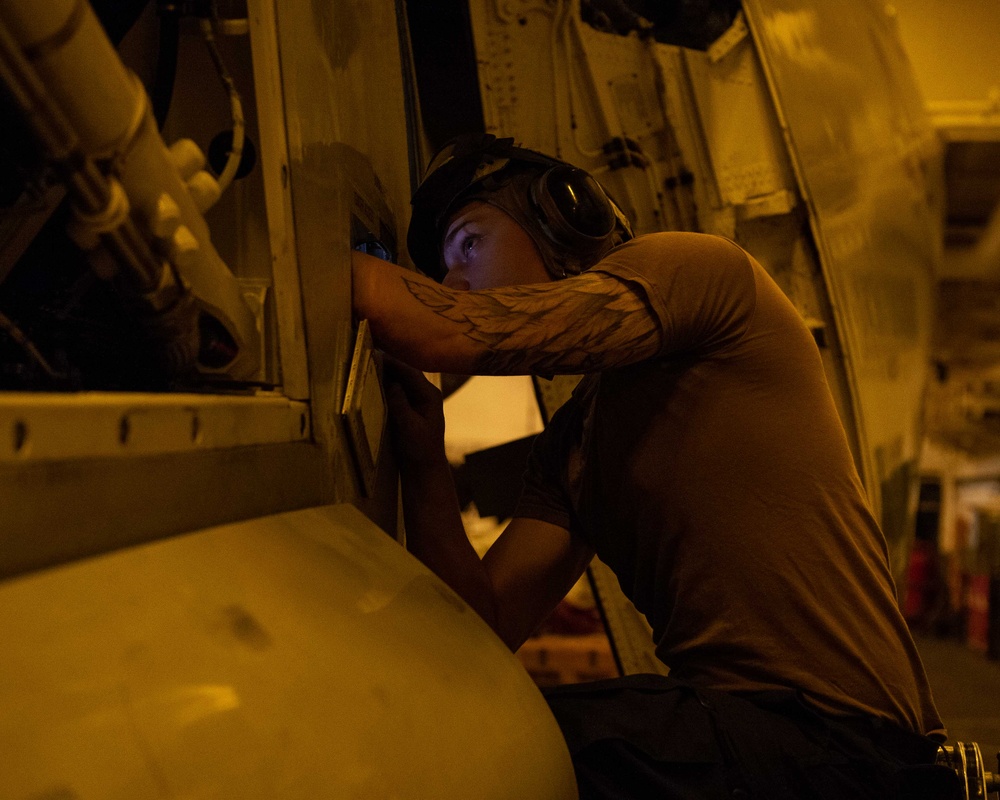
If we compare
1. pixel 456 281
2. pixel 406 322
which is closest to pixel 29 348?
pixel 406 322

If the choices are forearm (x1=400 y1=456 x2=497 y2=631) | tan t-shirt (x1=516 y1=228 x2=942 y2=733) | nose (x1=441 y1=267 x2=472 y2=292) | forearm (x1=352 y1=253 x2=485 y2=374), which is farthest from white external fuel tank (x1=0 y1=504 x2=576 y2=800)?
nose (x1=441 y1=267 x2=472 y2=292)

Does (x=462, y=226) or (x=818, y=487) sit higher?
(x=462, y=226)

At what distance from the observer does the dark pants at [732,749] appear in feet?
3.53

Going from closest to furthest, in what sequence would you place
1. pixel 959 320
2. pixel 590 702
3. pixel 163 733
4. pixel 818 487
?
pixel 163 733 < pixel 590 702 < pixel 818 487 < pixel 959 320

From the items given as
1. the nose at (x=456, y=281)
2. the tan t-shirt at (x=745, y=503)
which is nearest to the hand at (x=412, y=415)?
the nose at (x=456, y=281)

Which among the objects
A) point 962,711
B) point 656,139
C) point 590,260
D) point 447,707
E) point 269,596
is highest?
point 656,139

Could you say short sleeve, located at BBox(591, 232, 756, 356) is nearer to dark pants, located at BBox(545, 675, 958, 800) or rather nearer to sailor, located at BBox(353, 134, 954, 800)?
sailor, located at BBox(353, 134, 954, 800)

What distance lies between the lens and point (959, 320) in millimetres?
7582

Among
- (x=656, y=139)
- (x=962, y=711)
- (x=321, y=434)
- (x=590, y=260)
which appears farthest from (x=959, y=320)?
(x=321, y=434)

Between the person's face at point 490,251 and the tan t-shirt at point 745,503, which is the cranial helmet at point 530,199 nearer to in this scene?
the person's face at point 490,251

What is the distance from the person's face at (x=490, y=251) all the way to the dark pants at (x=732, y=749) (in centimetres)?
72

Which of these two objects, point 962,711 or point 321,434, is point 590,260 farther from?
point 962,711

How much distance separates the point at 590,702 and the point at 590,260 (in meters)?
0.77

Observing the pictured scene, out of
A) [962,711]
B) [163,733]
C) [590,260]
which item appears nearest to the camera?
[163,733]
